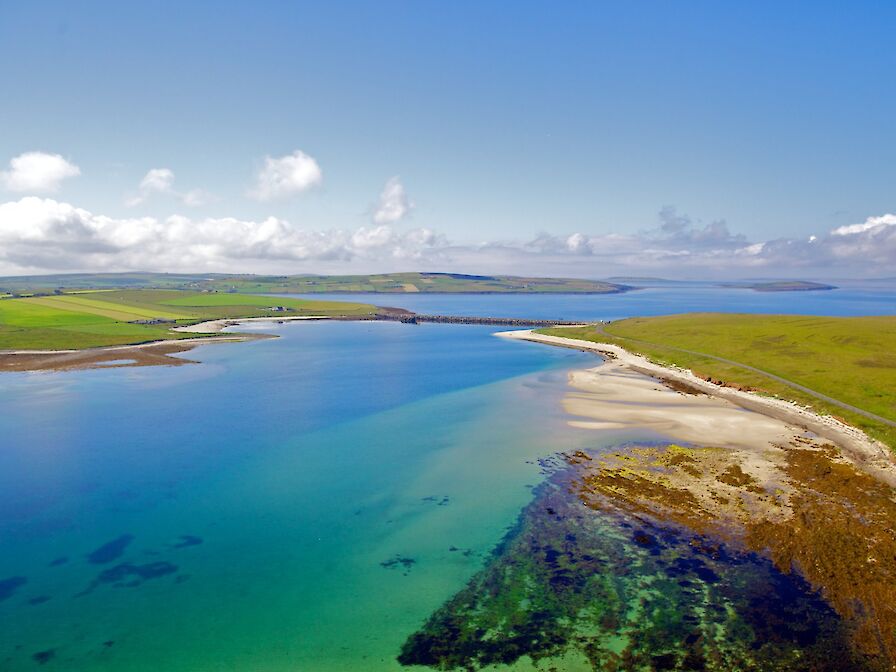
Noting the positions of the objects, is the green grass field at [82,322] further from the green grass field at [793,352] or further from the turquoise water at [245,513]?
the green grass field at [793,352]

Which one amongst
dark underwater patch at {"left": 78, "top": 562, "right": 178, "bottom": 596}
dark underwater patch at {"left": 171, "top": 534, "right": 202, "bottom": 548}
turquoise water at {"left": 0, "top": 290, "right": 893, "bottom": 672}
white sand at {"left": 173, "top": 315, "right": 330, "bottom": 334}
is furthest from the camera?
white sand at {"left": 173, "top": 315, "right": 330, "bottom": 334}

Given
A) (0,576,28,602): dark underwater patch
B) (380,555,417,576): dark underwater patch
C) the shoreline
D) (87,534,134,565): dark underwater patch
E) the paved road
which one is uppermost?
the paved road

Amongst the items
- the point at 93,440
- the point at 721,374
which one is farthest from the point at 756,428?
the point at 93,440

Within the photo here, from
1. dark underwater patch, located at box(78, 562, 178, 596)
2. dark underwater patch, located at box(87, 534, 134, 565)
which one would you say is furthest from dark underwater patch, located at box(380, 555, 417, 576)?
dark underwater patch, located at box(87, 534, 134, 565)

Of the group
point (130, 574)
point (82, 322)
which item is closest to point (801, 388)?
point (130, 574)

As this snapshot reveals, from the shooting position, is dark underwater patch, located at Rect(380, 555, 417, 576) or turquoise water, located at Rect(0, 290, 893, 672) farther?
dark underwater patch, located at Rect(380, 555, 417, 576)

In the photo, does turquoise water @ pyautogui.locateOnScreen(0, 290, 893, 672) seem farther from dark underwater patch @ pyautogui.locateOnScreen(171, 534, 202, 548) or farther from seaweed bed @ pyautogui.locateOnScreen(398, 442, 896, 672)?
seaweed bed @ pyautogui.locateOnScreen(398, 442, 896, 672)

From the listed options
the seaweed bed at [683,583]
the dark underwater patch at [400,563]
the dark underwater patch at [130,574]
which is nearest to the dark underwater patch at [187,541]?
the dark underwater patch at [130,574]

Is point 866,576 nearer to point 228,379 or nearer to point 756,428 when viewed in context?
point 756,428
